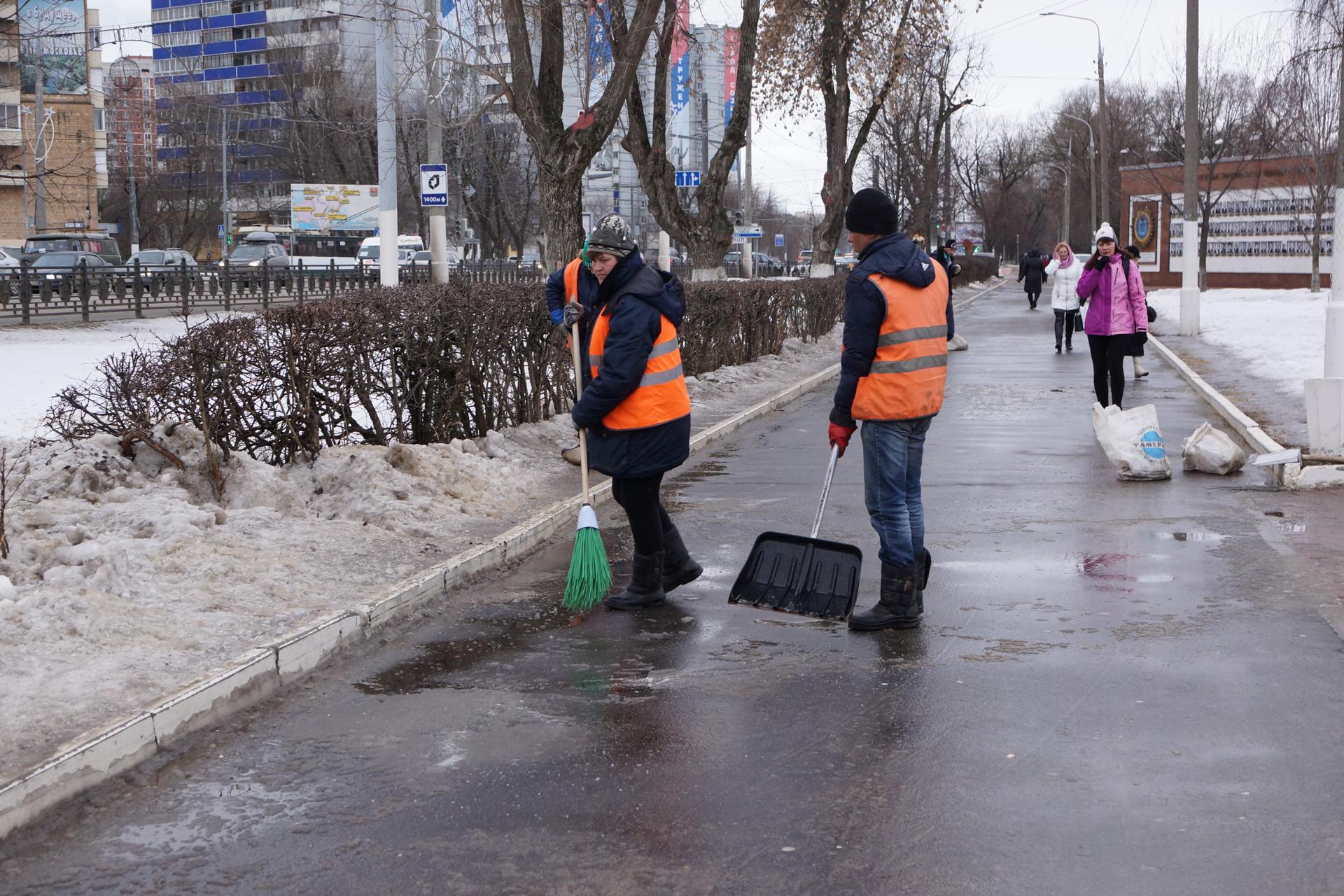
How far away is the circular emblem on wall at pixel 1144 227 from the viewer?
5469 cm

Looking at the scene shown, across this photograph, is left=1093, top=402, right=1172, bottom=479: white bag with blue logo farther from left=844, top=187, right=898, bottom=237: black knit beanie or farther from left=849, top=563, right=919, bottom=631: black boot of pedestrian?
left=844, top=187, right=898, bottom=237: black knit beanie

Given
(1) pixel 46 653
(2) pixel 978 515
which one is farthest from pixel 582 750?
(2) pixel 978 515

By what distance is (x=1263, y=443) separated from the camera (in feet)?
36.4

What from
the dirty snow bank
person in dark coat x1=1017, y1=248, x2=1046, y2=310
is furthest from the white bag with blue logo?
person in dark coat x1=1017, y1=248, x2=1046, y2=310

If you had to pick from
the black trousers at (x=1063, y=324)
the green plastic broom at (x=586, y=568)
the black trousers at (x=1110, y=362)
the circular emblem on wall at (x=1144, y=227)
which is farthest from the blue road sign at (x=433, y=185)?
the circular emblem on wall at (x=1144, y=227)

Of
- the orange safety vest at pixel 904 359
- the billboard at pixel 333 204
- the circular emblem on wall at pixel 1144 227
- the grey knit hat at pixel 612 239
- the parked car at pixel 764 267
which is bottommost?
the orange safety vest at pixel 904 359

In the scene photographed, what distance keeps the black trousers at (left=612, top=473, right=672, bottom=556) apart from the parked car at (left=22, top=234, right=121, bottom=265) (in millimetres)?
35188

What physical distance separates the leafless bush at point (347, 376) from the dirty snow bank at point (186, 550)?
23cm

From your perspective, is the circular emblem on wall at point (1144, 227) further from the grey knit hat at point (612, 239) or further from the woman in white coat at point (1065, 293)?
the grey knit hat at point (612, 239)

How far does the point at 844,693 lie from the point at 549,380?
666cm

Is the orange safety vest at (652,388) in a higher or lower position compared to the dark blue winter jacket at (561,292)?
lower

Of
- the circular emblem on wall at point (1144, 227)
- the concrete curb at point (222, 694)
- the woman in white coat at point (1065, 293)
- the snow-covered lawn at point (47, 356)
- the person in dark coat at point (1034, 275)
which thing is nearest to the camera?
the concrete curb at point (222, 694)

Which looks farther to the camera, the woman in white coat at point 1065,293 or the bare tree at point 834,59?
the bare tree at point 834,59

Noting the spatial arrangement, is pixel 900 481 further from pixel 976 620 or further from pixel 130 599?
pixel 130 599
